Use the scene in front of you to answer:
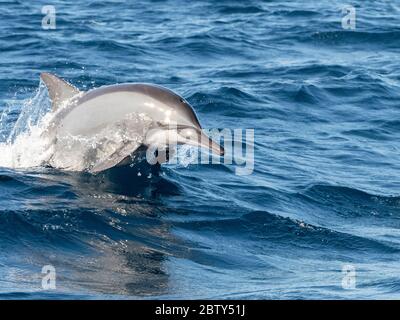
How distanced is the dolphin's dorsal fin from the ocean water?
1.88 ft

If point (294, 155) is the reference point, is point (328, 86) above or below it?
above

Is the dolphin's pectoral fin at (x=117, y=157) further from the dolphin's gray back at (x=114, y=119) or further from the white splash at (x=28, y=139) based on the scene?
the white splash at (x=28, y=139)

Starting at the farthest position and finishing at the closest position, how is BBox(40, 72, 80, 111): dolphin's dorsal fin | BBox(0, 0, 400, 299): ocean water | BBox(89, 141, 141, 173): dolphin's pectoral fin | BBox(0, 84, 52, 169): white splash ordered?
BBox(0, 84, 52, 169): white splash → BBox(40, 72, 80, 111): dolphin's dorsal fin → BBox(89, 141, 141, 173): dolphin's pectoral fin → BBox(0, 0, 400, 299): ocean water

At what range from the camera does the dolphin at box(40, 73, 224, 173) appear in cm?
1090

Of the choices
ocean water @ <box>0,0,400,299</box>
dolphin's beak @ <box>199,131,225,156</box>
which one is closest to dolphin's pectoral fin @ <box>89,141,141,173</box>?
ocean water @ <box>0,0,400,299</box>

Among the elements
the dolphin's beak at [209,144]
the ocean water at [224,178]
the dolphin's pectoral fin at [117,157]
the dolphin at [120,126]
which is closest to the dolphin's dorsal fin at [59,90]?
the dolphin at [120,126]

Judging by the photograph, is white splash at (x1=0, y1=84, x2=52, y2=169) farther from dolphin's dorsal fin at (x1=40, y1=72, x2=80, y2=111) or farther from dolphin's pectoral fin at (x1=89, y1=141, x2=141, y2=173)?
dolphin's pectoral fin at (x1=89, y1=141, x2=141, y2=173)

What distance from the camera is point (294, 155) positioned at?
14.1 meters

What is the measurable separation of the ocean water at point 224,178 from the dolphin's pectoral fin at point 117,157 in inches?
14.2

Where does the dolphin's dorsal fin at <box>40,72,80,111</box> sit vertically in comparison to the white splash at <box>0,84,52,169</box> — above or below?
above

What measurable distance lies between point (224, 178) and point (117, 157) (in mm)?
2286

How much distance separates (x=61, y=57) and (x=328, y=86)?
217 inches
